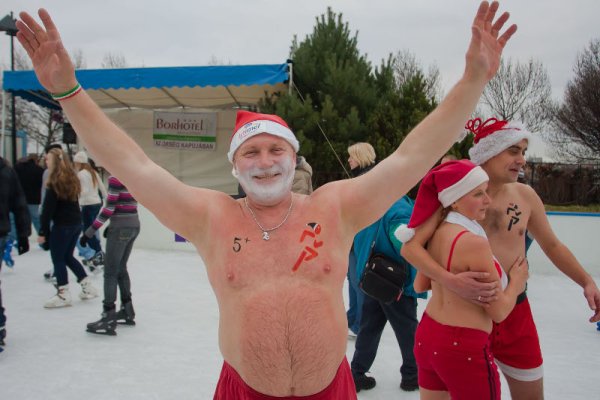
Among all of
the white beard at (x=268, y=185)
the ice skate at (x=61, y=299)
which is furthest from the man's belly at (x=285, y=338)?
the ice skate at (x=61, y=299)

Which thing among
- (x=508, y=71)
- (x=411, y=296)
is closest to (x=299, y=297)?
(x=411, y=296)

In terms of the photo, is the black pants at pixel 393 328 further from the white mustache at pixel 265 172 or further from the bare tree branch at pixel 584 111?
the bare tree branch at pixel 584 111

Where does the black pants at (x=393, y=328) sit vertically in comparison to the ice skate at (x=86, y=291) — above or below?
above

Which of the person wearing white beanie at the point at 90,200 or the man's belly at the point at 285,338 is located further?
the person wearing white beanie at the point at 90,200

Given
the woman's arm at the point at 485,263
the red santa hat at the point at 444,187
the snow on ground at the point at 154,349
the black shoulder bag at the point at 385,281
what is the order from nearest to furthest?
the woman's arm at the point at 485,263, the red santa hat at the point at 444,187, the black shoulder bag at the point at 385,281, the snow on ground at the point at 154,349

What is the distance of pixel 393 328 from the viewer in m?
3.44

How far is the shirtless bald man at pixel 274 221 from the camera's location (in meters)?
1.56

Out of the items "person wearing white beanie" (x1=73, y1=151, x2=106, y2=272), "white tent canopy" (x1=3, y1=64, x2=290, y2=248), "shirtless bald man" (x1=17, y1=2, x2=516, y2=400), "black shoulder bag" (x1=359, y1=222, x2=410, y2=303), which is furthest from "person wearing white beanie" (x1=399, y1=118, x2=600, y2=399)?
"white tent canopy" (x1=3, y1=64, x2=290, y2=248)

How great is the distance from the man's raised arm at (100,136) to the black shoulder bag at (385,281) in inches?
70.2

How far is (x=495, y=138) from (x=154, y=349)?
10.6ft

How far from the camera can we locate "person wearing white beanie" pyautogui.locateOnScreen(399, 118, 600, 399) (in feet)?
7.80

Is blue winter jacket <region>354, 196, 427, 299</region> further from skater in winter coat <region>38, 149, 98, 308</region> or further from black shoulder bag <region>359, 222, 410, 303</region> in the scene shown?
skater in winter coat <region>38, 149, 98, 308</region>

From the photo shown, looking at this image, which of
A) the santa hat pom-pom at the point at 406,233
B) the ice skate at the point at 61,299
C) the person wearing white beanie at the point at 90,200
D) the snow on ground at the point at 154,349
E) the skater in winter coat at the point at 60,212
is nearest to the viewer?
the santa hat pom-pom at the point at 406,233

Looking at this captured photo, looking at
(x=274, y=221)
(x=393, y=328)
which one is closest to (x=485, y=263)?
(x=274, y=221)
